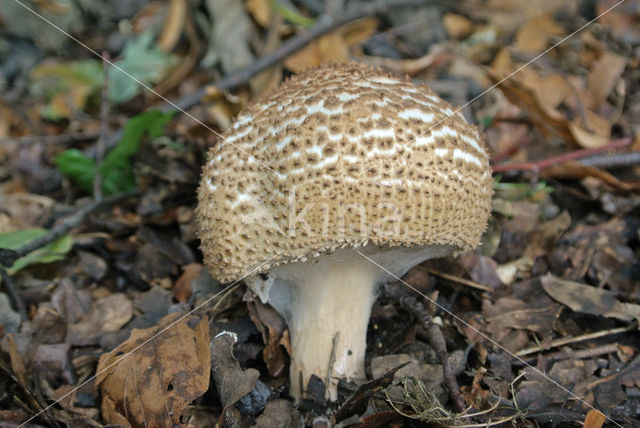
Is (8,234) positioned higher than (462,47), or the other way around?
(462,47)

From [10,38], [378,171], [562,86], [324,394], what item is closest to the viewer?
[378,171]

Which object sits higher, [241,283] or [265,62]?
[265,62]

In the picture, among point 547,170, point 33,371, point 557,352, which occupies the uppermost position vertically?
point 547,170

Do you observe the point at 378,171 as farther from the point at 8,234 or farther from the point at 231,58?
the point at 231,58

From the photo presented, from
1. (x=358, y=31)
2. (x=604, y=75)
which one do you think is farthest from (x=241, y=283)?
(x=604, y=75)

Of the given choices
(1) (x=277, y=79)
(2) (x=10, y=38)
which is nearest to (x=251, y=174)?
(1) (x=277, y=79)

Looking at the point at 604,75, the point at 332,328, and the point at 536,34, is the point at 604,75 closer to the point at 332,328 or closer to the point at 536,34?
the point at 536,34
